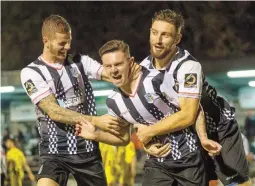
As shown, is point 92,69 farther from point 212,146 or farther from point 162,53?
point 212,146

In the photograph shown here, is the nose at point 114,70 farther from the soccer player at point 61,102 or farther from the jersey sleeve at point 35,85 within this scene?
the jersey sleeve at point 35,85

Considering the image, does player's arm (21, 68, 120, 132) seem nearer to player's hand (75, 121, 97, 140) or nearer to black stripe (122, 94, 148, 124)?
player's hand (75, 121, 97, 140)

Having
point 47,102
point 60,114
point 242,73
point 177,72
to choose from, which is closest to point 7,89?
point 242,73

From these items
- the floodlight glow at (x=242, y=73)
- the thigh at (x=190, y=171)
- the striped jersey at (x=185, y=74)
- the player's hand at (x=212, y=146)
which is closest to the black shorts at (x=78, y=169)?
the thigh at (x=190, y=171)

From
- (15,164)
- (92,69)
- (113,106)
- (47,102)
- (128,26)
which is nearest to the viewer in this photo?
(113,106)

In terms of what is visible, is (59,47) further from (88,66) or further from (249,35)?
(249,35)

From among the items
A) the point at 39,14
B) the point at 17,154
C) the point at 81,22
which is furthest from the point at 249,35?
the point at 17,154

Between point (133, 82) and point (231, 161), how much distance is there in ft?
2.79

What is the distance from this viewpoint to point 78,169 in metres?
4.27

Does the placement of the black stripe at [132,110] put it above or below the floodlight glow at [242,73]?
below

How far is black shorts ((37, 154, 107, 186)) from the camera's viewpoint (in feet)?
13.8

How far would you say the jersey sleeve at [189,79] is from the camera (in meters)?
3.56

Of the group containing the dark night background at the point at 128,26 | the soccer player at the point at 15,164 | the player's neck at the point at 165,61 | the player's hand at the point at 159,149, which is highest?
the dark night background at the point at 128,26

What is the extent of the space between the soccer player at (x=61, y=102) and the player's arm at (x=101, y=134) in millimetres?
239
